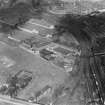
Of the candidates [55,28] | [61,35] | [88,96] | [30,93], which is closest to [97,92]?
[88,96]

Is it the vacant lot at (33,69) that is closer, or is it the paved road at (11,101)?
the paved road at (11,101)

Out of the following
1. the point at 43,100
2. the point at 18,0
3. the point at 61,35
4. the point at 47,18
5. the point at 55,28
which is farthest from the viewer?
the point at 18,0

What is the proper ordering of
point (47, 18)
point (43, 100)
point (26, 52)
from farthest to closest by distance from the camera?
point (47, 18), point (26, 52), point (43, 100)

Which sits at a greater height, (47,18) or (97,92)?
(47,18)

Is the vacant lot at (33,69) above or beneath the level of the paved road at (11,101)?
above

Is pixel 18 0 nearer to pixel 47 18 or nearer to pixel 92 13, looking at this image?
pixel 47 18

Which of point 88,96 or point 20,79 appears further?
point 20,79

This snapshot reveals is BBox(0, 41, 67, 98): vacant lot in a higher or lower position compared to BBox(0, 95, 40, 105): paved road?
higher

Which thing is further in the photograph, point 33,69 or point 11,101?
point 33,69

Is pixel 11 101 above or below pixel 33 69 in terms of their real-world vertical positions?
below

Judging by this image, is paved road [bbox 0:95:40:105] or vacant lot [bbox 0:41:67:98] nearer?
paved road [bbox 0:95:40:105]
